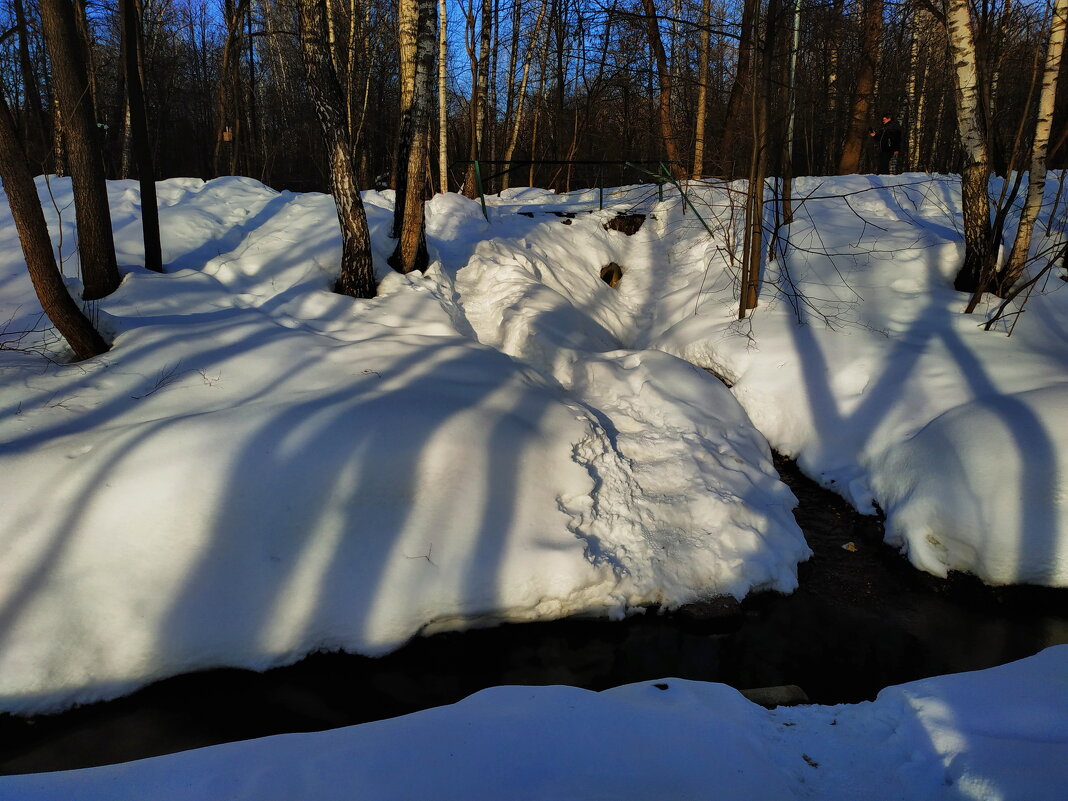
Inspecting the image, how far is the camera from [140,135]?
24.4 ft

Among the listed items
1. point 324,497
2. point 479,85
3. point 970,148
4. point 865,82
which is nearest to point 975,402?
point 970,148

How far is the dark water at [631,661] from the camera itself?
348cm

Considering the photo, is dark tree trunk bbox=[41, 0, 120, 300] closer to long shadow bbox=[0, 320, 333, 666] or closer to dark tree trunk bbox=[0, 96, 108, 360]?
dark tree trunk bbox=[0, 96, 108, 360]

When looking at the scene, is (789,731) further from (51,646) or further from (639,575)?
(51,646)

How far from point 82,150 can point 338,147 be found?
247 cm

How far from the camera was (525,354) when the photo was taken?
7.66 metres

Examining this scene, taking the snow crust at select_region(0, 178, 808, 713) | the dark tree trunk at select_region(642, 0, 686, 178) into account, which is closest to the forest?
the dark tree trunk at select_region(642, 0, 686, 178)

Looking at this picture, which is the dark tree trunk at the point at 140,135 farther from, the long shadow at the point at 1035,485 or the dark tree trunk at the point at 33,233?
the long shadow at the point at 1035,485

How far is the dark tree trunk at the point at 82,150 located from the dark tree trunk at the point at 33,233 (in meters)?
1.11

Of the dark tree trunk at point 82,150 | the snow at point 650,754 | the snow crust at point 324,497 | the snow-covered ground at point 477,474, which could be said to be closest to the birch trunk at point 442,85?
the snow-covered ground at point 477,474

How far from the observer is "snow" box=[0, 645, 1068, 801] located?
7.28ft

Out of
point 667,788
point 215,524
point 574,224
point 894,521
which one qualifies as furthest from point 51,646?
point 574,224

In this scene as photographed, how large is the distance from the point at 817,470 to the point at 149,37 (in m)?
19.0

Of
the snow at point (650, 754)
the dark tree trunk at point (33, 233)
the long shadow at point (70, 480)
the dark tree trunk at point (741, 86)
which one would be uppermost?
the dark tree trunk at point (741, 86)
